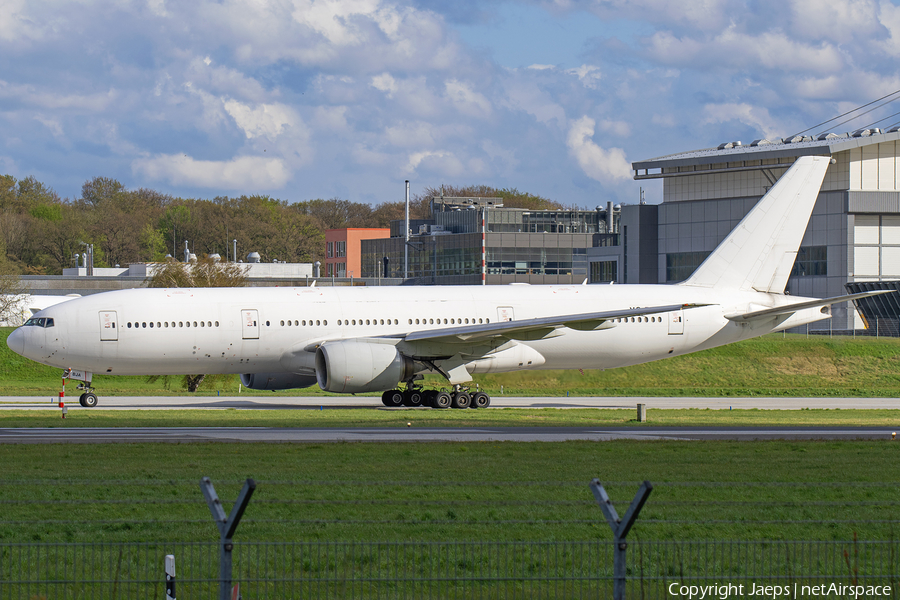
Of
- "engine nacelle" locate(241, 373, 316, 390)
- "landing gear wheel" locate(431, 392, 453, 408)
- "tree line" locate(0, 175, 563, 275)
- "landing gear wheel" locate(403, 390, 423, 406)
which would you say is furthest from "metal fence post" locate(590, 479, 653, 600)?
"tree line" locate(0, 175, 563, 275)

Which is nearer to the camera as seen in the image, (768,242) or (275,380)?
(275,380)

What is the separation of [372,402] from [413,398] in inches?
127

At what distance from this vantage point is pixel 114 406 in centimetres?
3394

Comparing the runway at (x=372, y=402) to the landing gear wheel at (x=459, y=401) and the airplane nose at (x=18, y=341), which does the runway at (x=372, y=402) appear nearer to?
the airplane nose at (x=18, y=341)

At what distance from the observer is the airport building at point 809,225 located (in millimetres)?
72625

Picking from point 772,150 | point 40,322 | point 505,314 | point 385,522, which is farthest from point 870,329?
point 385,522

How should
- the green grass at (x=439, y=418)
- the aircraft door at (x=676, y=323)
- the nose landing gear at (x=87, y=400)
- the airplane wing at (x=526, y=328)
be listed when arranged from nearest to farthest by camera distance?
the green grass at (x=439, y=418) → the airplane wing at (x=526, y=328) → the nose landing gear at (x=87, y=400) → the aircraft door at (x=676, y=323)

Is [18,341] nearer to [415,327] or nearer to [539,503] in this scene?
[415,327]

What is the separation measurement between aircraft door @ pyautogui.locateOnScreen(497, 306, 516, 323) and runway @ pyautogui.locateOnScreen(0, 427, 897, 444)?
28.6 feet

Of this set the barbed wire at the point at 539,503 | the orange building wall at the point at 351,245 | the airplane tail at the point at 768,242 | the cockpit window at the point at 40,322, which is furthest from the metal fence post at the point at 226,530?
the orange building wall at the point at 351,245

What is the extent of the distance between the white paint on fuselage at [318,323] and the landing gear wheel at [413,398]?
2096mm

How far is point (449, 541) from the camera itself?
11.3 meters

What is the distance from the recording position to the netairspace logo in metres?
9.23

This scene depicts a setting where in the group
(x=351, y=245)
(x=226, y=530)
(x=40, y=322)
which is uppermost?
(x=351, y=245)
